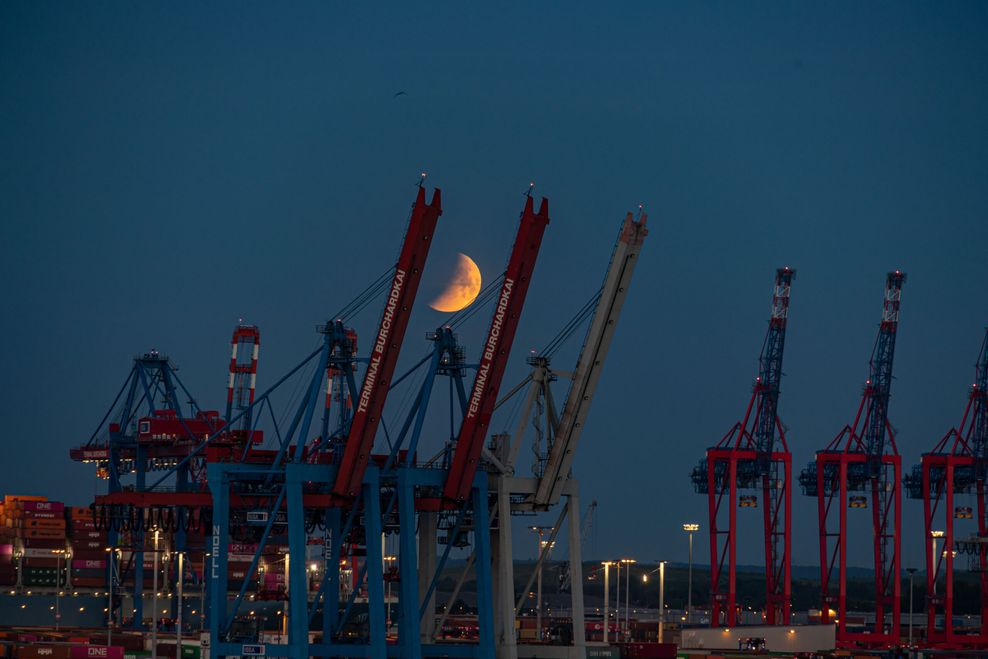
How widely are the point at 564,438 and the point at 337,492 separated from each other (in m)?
12.6

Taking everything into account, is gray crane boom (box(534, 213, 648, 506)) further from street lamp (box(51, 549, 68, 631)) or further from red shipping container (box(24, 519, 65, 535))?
red shipping container (box(24, 519, 65, 535))

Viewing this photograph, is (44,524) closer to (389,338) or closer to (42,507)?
(42,507)

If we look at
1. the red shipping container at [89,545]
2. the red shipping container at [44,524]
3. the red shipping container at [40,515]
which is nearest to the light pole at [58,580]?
the red shipping container at [89,545]

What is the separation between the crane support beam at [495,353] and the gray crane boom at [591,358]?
13.3 feet

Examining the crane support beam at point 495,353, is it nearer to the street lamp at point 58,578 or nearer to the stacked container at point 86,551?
the street lamp at point 58,578

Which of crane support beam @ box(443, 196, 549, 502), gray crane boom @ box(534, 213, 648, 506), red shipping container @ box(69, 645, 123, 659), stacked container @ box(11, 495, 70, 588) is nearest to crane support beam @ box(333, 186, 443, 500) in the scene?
crane support beam @ box(443, 196, 549, 502)

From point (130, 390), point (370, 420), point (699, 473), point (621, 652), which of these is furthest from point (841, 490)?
point (370, 420)

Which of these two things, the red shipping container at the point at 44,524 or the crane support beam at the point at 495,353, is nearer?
the crane support beam at the point at 495,353

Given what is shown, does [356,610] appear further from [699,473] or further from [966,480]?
[966,480]

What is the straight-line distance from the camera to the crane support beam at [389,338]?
76.4m

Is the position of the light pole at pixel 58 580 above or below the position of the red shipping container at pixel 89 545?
below

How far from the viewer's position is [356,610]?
91938 millimetres

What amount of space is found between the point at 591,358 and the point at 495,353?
522 centimetres

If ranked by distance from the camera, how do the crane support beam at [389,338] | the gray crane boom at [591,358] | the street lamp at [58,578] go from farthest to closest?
the street lamp at [58,578] < the gray crane boom at [591,358] < the crane support beam at [389,338]
